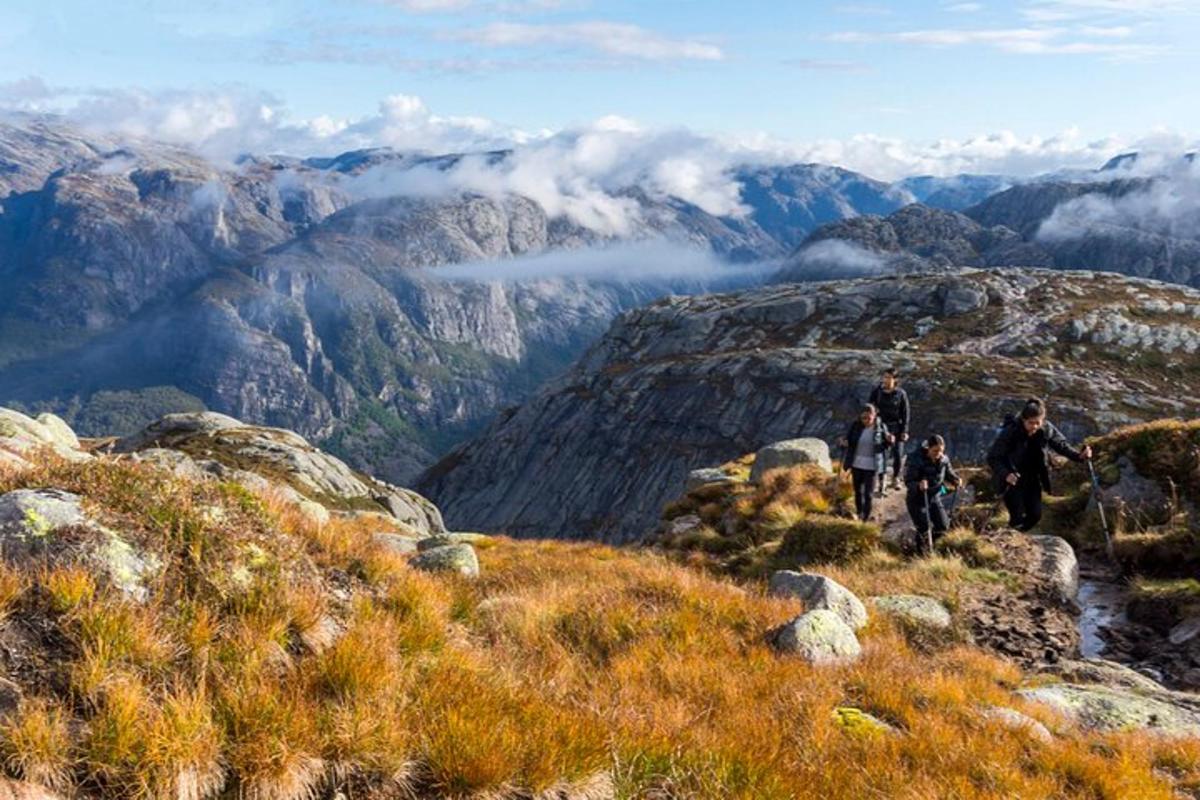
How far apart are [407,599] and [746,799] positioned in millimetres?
4667

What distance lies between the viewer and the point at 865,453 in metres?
19.7

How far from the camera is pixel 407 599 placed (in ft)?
27.7

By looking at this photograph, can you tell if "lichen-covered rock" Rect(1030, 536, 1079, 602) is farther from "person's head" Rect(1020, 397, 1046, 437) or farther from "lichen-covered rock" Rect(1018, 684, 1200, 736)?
"lichen-covered rock" Rect(1018, 684, 1200, 736)

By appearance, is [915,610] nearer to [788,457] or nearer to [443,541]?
→ [443,541]

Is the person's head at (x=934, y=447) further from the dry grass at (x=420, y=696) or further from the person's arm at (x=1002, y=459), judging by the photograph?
the dry grass at (x=420, y=696)

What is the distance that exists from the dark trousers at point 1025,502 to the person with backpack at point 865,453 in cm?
332

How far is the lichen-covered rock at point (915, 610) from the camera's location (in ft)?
40.2

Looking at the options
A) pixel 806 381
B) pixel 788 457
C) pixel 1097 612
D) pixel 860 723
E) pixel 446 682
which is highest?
pixel 446 682

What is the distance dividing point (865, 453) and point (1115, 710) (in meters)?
11.2

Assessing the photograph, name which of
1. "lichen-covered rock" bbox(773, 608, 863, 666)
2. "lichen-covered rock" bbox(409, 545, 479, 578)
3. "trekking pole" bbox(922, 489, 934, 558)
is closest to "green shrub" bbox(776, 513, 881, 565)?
"trekking pole" bbox(922, 489, 934, 558)

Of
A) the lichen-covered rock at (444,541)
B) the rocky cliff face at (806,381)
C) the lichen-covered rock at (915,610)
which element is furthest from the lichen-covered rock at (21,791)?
the rocky cliff face at (806,381)

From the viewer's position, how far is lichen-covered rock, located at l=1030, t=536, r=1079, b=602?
1502 cm

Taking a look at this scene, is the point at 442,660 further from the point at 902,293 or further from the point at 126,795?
the point at 902,293

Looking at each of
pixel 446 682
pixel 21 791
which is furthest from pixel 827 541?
pixel 21 791
